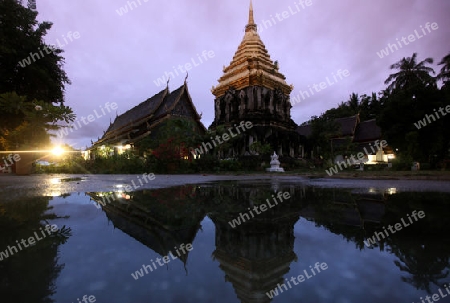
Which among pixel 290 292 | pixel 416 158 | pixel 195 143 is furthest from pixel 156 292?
pixel 416 158

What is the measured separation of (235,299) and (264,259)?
0.39m

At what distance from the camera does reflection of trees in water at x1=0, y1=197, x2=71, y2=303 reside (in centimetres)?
85

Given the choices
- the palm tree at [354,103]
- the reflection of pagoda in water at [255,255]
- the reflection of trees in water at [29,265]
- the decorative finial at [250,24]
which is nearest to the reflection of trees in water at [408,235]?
the reflection of pagoda in water at [255,255]

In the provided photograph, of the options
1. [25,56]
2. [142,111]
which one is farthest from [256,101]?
[25,56]

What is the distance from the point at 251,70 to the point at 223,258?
23.2 m

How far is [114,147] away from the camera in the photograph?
21312 mm

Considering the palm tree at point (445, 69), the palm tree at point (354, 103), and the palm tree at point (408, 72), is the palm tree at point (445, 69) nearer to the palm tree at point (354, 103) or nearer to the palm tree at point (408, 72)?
the palm tree at point (408, 72)

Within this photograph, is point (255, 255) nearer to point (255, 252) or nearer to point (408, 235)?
point (255, 252)

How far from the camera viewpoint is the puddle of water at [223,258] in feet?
2.89

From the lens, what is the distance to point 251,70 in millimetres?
22844

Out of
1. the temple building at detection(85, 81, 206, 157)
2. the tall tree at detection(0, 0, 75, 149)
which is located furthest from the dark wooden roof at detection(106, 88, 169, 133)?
the tall tree at detection(0, 0, 75, 149)

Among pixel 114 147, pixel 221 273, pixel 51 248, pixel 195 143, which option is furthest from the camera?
pixel 114 147

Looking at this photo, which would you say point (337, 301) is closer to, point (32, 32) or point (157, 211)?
point (157, 211)

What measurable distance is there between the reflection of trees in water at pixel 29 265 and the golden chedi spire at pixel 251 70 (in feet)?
73.3
